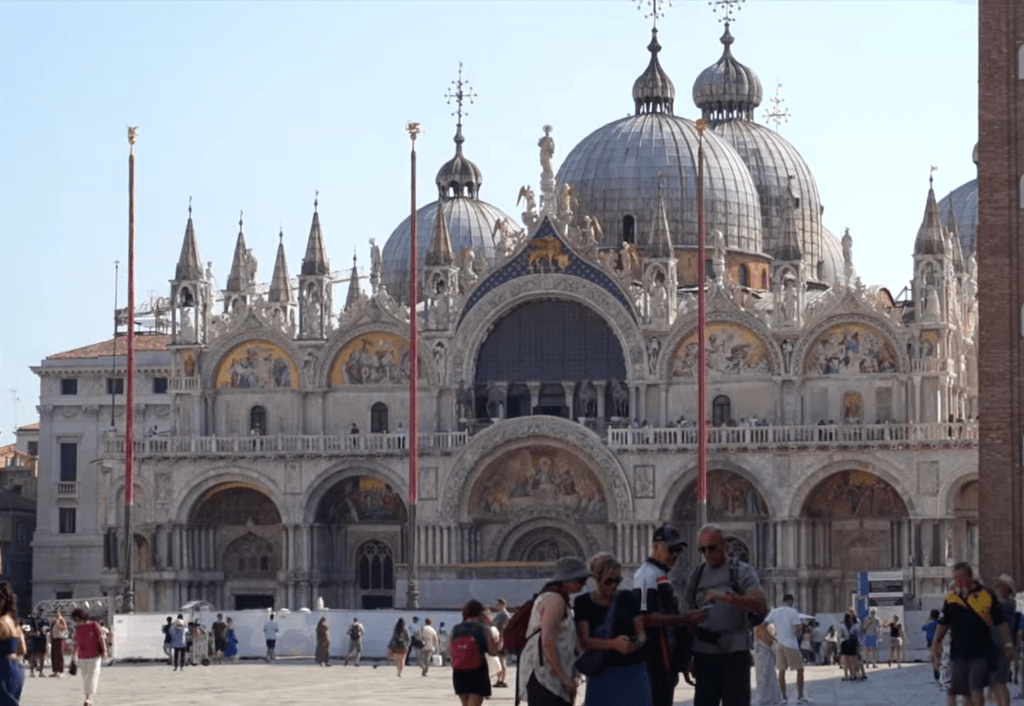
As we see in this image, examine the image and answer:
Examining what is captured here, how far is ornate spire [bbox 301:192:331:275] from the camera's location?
8588 cm

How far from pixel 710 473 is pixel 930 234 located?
10216 mm

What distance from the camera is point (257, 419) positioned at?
281 ft

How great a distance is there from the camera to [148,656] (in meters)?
64.8

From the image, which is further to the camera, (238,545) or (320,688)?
(238,545)

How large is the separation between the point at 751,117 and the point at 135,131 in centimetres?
3905

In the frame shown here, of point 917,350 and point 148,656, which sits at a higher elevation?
point 917,350

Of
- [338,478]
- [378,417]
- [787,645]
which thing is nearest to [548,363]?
[378,417]

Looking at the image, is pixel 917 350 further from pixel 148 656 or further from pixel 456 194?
pixel 456 194

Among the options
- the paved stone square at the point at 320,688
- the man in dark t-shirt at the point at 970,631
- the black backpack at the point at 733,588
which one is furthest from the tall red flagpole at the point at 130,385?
the black backpack at the point at 733,588

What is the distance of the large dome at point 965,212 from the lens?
4126 inches

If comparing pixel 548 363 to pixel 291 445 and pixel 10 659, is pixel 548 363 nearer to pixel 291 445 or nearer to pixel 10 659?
pixel 291 445

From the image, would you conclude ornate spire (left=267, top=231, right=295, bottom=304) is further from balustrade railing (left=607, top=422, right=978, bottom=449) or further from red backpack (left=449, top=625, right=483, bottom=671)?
red backpack (left=449, top=625, right=483, bottom=671)

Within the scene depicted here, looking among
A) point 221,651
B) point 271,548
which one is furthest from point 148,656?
point 271,548

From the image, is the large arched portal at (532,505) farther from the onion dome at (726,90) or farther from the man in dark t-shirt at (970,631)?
the man in dark t-shirt at (970,631)
